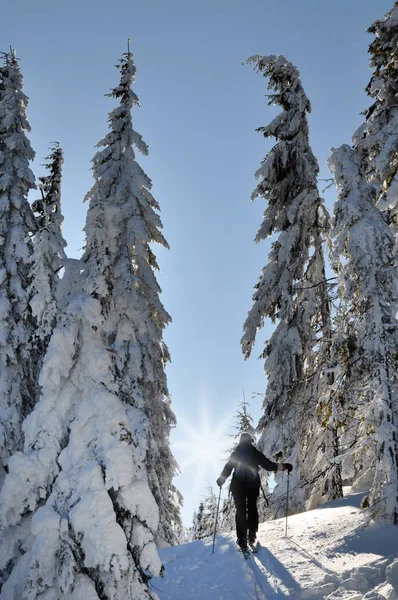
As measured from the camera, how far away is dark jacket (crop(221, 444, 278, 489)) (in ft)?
27.0

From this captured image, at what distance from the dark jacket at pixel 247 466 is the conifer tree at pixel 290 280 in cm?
417

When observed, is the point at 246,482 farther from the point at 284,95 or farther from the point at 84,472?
the point at 284,95

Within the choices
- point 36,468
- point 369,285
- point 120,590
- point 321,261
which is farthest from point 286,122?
point 120,590

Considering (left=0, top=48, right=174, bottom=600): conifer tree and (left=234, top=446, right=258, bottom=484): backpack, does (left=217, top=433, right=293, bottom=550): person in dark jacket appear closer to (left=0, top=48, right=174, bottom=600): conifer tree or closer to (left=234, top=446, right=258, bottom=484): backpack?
(left=234, top=446, right=258, bottom=484): backpack

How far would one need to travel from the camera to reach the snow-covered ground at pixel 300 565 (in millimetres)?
5348

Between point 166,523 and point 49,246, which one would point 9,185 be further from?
point 166,523

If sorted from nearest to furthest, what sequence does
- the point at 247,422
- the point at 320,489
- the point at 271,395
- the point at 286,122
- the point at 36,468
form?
1. the point at 36,468
2. the point at 320,489
3. the point at 271,395
4. the point at 286,122
5. the point at 247,422

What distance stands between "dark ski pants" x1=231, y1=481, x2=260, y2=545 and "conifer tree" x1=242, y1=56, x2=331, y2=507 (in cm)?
450

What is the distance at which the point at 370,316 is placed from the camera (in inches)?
322

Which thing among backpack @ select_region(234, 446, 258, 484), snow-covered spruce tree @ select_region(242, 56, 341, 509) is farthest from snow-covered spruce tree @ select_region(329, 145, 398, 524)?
snow-covered spruce tree @ select_region(242, 56, 341, 509)

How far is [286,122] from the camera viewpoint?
1602 cm

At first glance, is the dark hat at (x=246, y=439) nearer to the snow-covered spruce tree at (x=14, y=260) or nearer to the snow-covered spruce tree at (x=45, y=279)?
the snow-covered spruce tree at (x=45, y=279)

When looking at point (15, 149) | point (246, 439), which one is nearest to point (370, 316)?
point (246, 439)

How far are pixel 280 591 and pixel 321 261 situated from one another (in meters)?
10.6
